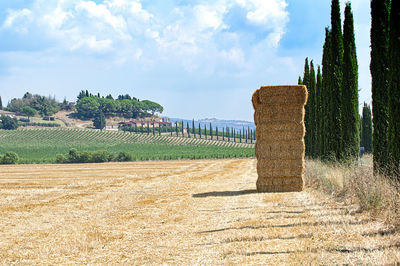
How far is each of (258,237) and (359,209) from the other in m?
3.11

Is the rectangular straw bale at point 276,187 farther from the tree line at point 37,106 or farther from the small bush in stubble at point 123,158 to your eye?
the tree line at point 37,106

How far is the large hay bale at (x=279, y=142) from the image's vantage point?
14.6 metres

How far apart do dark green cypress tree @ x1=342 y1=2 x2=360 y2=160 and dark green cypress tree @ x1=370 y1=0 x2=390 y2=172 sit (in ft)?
11.7

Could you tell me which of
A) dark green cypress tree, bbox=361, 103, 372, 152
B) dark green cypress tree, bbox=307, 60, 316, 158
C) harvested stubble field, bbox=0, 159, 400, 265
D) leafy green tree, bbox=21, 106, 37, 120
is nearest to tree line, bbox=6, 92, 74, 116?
leafy green tree, bbox=21, 106, 37, 120

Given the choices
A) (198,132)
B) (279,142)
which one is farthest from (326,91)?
(198,132)

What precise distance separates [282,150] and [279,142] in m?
0.27

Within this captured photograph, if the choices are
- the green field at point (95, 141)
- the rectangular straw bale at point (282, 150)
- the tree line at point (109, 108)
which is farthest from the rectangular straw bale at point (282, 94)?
the tree line at point (109, 108)

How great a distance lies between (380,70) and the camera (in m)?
13.4

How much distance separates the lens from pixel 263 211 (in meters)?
9.94

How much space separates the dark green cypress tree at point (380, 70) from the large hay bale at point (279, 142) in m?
2.14

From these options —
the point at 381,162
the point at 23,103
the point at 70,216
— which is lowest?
the point at 70,216

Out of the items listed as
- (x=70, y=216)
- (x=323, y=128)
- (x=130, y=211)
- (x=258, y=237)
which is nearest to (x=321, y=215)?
(x=258, y=237)

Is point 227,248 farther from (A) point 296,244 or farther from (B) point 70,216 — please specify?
(B) point 70,216

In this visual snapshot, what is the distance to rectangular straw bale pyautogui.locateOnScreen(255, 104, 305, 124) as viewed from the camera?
14562 millimetres
